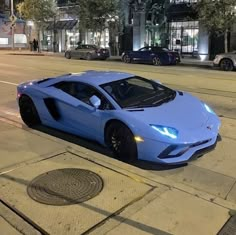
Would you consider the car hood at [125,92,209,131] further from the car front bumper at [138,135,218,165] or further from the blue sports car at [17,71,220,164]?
the car front bumper at [138,135,218,165]

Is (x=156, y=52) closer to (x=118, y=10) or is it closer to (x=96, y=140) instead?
(x=118, y=10)

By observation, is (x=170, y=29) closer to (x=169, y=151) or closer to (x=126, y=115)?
(x=126, y=115)

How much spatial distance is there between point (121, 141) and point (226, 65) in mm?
17136

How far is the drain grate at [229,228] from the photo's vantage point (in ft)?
12.3

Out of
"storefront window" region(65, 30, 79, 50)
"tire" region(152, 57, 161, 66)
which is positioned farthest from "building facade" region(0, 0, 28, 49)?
"tire" region(152, 57, 161, 66)

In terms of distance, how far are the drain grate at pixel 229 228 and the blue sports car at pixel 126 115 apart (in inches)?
59.6

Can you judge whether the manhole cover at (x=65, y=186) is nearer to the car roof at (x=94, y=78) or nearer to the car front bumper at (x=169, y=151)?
the car front bumper at (x=169, y=151)

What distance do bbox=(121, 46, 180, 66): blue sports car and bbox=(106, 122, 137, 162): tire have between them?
795 inches

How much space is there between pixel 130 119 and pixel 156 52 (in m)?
21.1

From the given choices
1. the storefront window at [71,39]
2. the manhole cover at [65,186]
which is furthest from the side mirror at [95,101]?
the storefront window at [71,39]

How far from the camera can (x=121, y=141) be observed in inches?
226

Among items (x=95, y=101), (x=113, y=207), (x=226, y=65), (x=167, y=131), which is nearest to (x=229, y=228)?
(x=113, y=207)

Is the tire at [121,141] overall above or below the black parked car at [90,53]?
below

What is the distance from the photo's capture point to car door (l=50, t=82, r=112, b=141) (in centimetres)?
619
